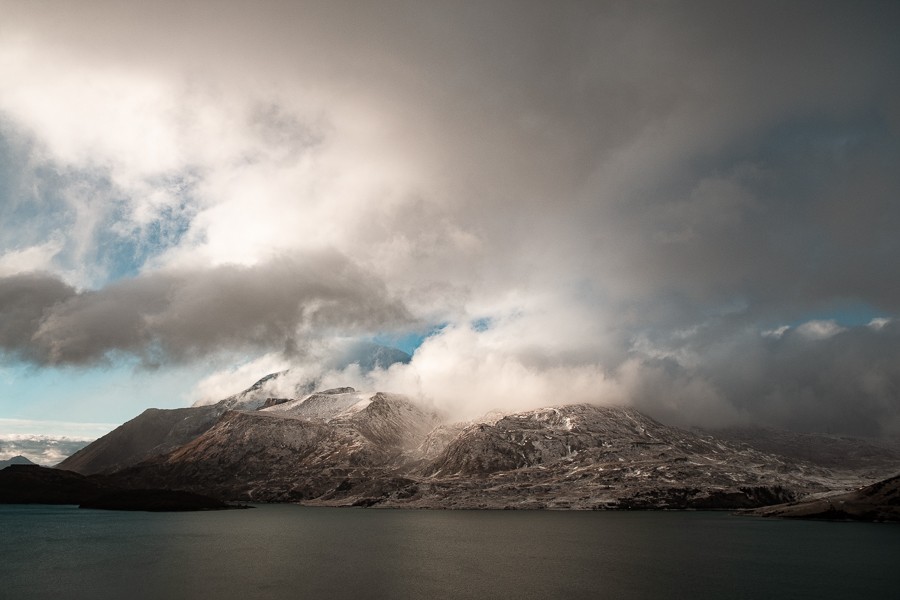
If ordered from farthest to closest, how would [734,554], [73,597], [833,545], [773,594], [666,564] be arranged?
[833,545]
[734,554]
[666,564]
[773,594]
[73,597]

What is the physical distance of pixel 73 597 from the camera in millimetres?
82500

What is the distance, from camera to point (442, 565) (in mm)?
116562

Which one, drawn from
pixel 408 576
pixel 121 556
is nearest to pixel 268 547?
pixel 121 556

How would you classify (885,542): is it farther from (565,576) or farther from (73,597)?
(73,597)

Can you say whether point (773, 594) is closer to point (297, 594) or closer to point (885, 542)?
point (297, 594)

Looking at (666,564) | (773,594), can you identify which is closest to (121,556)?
(666,564)

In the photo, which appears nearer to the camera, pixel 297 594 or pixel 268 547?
pixel 297 594

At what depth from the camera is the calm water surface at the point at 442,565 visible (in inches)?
3551

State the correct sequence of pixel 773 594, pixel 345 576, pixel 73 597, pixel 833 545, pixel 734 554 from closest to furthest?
pixel 73 597
pixel 773 594
pixel 345 576
pixel 734 554
pixel 833 545

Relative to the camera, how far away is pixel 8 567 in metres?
113

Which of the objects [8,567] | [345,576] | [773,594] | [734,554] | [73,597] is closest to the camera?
[73,597]

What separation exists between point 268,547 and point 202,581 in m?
54.3

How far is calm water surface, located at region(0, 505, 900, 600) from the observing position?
90.2 metres

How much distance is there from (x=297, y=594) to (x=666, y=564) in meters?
85.5
